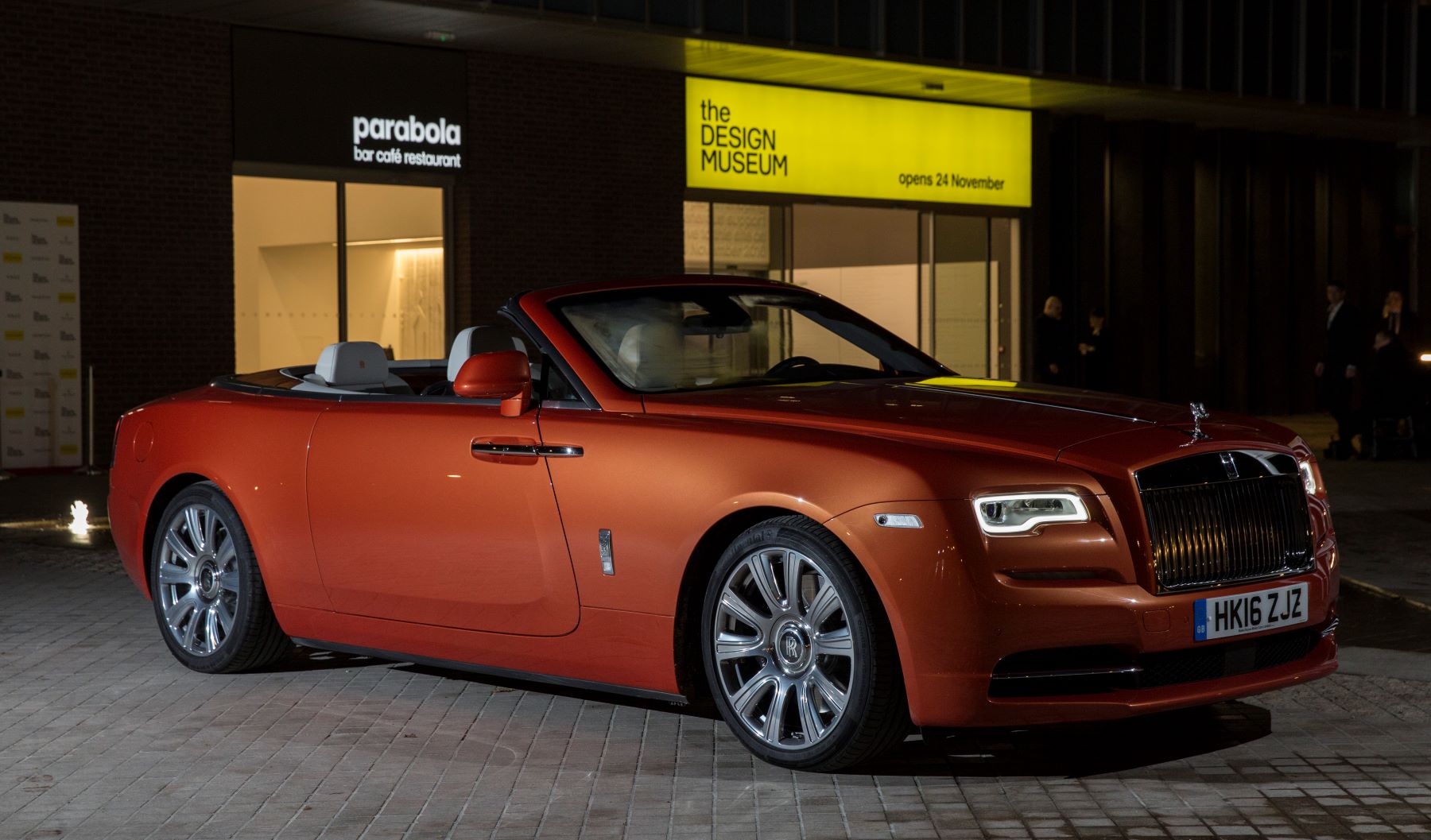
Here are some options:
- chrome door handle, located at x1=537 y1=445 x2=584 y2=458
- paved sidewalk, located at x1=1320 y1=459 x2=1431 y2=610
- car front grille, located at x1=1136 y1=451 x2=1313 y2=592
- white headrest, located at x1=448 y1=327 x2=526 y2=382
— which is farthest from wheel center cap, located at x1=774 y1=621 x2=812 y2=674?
paved sidewalk, located at x1=1320 y1=459 x2=1431 y2=610

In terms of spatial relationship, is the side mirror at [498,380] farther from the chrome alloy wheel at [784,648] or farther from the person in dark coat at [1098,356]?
the person in dark coat at [1098,356]

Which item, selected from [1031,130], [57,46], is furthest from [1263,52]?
[57,46]

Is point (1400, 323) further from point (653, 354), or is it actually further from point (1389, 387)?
point (653, 354)

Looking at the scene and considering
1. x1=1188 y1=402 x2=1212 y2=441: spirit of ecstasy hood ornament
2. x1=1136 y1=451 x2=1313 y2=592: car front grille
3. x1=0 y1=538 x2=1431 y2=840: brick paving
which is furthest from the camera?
x1=1188 y1=402 x2=1212 y2=441: spirit of ecstasy hood ornament

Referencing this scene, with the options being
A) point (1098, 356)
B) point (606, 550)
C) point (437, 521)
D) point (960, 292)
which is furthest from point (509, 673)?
point (960, 292)

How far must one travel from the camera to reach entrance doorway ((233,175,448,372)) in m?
20.4

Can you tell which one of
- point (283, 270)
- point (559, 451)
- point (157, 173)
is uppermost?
point (157, 173)

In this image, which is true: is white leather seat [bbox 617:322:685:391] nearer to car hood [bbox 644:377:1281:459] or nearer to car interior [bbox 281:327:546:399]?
car hood [bbox 644:377:1281:459]

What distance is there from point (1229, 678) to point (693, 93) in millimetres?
19585

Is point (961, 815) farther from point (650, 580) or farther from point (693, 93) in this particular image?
point (693, 93)

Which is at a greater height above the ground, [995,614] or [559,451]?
[559,451]

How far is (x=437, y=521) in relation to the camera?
636 centimetres

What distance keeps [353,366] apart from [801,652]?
2866 mm

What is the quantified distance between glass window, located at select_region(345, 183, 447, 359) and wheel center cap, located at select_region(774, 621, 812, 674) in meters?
15.9
